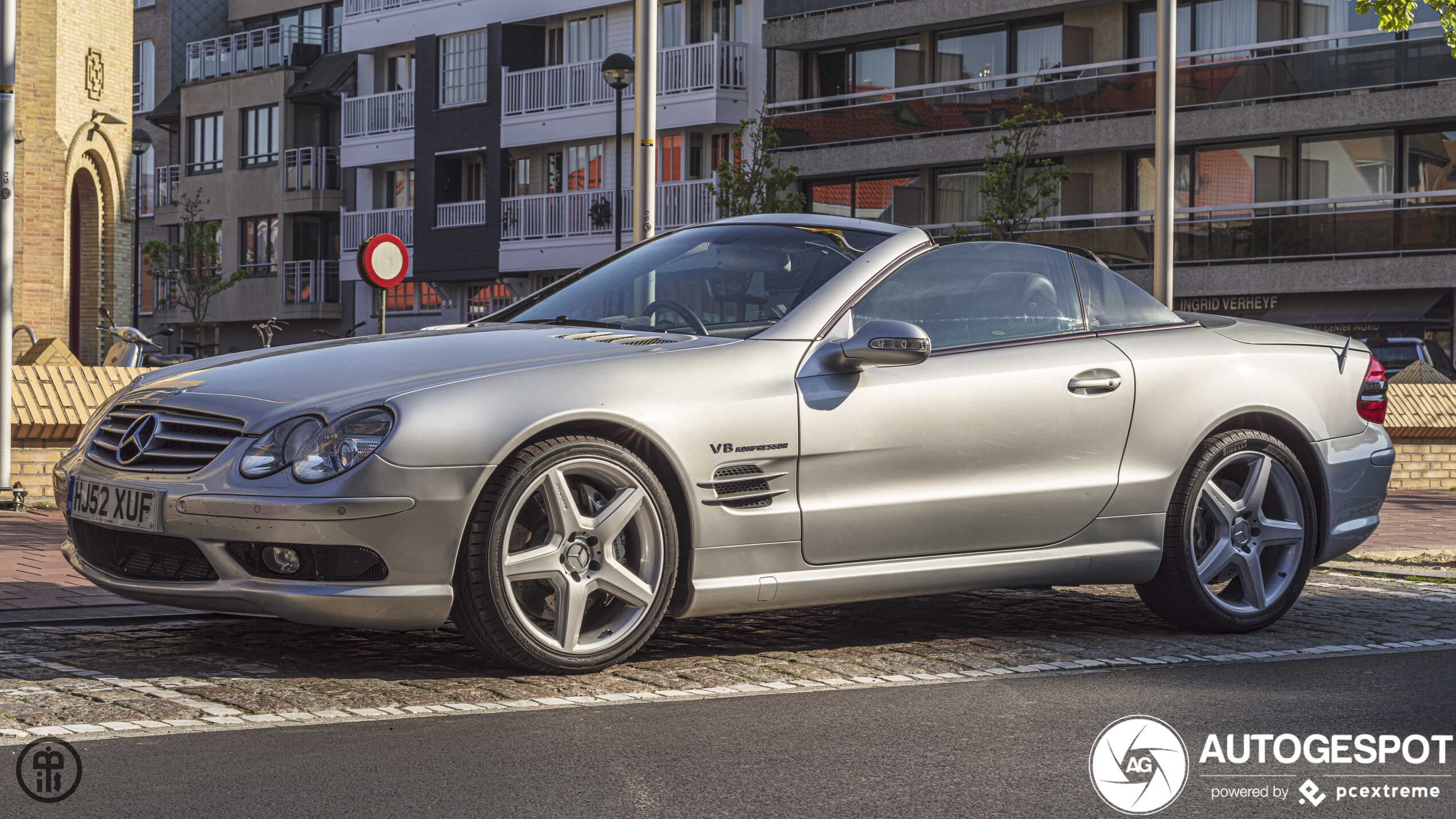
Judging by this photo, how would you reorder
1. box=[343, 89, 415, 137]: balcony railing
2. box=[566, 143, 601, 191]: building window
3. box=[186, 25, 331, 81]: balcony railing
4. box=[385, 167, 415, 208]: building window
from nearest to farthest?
box=[566, 143, 601, 191]: building window
box=[343, 89, 415, 137]: balcony railing
box=[385, 167, 415, 208]: building window
box=[186, 25, 331, 81]: balcony railing

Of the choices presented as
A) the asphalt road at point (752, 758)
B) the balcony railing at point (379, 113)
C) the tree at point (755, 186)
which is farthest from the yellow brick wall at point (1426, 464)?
the balcony railing at point (379, 113)

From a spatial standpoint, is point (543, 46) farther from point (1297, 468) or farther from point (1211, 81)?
point (1297, 468)

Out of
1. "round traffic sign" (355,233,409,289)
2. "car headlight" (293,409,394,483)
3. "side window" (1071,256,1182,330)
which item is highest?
"round traffic sign" (355,233,409,289)

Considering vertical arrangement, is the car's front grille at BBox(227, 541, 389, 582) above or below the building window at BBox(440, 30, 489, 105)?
below

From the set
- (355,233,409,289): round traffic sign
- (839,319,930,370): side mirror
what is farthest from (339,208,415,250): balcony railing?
(839,319,930,370): side mirror

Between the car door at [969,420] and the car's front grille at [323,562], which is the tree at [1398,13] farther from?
the car's front grille at [323,562]

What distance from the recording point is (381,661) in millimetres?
6145

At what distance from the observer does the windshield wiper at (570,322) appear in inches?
263

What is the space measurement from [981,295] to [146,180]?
63.0 m

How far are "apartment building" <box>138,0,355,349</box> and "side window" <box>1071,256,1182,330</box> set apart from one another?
49950 millimetres

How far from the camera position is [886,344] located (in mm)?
6254

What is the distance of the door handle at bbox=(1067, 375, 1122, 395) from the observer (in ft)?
22.6

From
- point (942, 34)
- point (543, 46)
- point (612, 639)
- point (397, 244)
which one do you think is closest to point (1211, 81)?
point (942, 34)

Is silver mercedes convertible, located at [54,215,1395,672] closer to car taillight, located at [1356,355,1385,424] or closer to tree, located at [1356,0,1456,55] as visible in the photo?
car taillight, located at [1356,355,1385,424]
